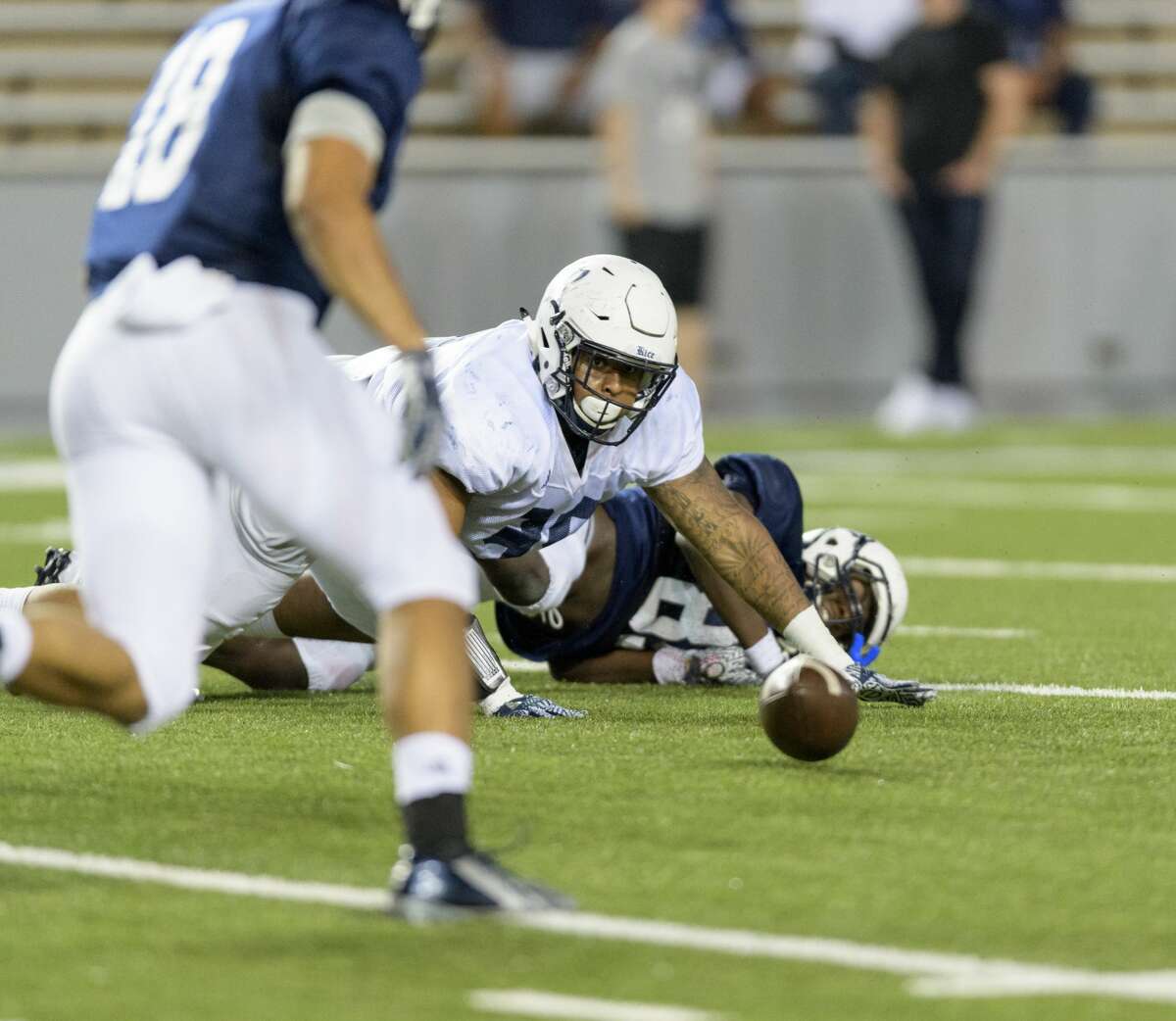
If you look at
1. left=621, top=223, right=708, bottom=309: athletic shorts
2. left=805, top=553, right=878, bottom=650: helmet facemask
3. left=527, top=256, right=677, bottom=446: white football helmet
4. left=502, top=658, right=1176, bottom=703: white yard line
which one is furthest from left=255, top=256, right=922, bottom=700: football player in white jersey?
left=621, top=223, right=708, bottom=309: athletic shorts

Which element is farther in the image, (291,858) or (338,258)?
(291,858)

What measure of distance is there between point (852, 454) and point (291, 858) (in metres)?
9.24

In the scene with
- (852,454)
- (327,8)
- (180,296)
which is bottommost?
(852,454)

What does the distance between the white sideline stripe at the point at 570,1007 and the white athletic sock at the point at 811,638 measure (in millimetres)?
2323

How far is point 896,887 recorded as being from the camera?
390cm

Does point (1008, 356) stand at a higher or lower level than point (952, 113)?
lower

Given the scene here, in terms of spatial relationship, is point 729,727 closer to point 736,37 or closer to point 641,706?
point 641,706

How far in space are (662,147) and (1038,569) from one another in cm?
577

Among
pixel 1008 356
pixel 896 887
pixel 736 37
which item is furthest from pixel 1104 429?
pixel 896 887

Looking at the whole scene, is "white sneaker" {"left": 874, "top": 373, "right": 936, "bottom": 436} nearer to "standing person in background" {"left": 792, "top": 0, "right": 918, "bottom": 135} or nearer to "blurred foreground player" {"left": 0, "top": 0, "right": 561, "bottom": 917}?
"standing person in background" {"left": 792, "top": 0, "right": 918, "bottom": 135}

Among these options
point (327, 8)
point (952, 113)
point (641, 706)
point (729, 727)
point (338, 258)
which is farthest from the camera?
point (952, 113)

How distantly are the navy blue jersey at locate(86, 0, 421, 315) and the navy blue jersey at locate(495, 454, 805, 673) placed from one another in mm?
2315

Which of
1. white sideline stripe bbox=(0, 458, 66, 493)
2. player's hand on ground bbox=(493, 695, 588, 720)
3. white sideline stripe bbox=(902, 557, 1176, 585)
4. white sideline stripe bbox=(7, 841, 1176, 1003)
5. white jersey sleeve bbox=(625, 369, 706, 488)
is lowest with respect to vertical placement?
white sideline stripe bbox=(0, 458, 66, 493)

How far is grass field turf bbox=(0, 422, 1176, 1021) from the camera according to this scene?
3.34 meters
